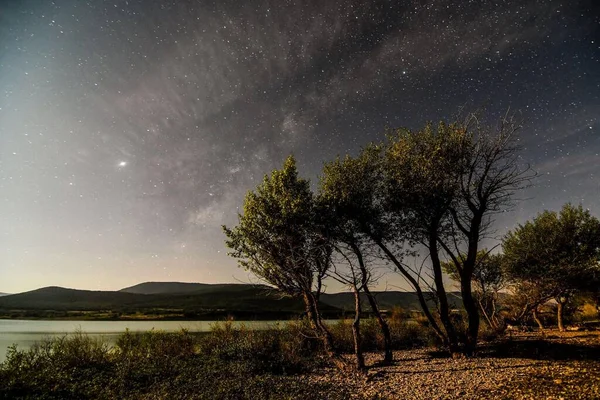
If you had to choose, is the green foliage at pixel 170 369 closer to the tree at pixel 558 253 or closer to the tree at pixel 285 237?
the tree at pixel 285 237

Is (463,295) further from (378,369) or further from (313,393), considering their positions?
(313,393)

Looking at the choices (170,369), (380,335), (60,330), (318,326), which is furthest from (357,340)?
(60,330)

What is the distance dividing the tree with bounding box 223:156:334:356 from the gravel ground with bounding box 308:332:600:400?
3.78 meters

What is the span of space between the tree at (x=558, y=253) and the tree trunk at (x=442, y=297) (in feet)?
50.3

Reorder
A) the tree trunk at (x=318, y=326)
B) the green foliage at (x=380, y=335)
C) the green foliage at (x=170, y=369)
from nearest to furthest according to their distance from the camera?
the green foliage at (x=170, y=369), the tree trunk at (x=318, y=326), the green foliage at (x=380, y=335)

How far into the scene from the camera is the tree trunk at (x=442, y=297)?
52.9ft

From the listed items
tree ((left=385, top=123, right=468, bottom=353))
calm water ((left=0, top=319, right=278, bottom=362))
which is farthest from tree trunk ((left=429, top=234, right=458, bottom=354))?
calm water ((left=0, top=319, right=278, bottom=362))

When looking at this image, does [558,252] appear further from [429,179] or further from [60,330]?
[60,330]

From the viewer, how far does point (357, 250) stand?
1620 centimetres

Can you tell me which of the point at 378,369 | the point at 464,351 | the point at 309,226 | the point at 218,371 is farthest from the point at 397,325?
the point at 218,371

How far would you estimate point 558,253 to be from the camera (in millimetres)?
26562

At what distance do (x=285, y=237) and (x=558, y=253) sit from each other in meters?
26.6

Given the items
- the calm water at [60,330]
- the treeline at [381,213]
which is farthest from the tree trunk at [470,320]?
the calm water at [60,330]

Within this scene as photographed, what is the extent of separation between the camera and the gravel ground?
9352 mm
